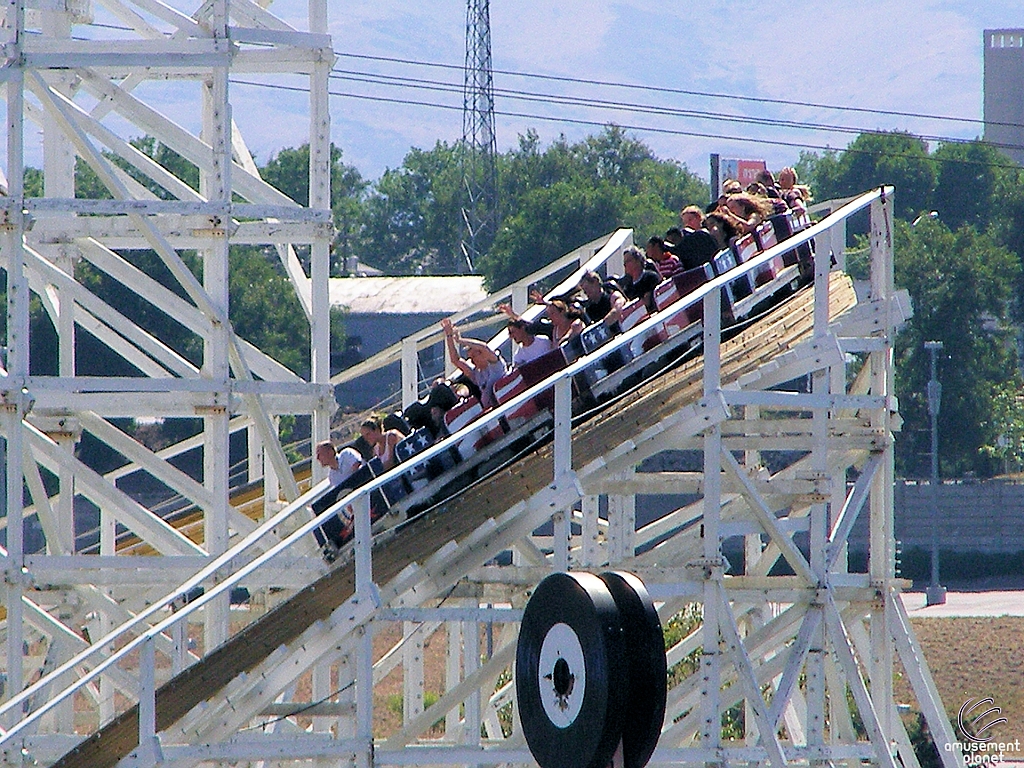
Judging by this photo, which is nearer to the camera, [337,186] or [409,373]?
[409,373]

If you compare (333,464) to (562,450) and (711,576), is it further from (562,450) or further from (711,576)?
(711,576)

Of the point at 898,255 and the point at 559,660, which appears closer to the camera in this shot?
the point at 559,660

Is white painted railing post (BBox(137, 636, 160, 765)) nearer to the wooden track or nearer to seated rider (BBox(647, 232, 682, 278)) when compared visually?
the wooden track

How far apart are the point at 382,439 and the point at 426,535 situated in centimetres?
192

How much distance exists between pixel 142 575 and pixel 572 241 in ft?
260

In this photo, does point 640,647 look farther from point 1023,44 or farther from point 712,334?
point 1023,44

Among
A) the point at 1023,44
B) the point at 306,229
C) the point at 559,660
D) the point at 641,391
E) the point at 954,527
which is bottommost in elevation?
the point at 954,527

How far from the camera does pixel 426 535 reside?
17.6 meters

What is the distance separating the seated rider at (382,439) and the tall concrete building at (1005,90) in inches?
4511

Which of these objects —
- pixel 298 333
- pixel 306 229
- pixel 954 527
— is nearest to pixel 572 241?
pixel 298 333

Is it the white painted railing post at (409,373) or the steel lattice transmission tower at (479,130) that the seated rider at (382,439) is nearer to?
the white painted railing post at (409,373)

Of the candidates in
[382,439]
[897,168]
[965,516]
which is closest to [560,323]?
[382,439]

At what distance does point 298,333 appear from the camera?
8725 cm

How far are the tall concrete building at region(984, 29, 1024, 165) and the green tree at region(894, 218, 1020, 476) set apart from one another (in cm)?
4156
